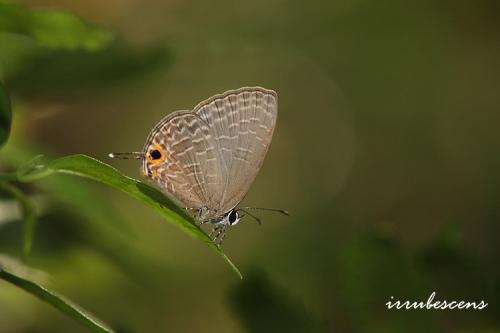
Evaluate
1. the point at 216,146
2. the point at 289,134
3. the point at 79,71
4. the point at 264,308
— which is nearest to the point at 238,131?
the point at 216,146

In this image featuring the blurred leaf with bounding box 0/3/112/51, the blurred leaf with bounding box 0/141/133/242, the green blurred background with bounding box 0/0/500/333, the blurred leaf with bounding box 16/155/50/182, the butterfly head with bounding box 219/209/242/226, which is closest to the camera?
the blurred leaf with bounding box 16/155/50/182

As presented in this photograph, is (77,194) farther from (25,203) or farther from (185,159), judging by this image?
(185,159)

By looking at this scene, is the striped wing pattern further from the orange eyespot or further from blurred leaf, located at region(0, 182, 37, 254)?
blurred leaf, located at region(0, 182, 37, 254)

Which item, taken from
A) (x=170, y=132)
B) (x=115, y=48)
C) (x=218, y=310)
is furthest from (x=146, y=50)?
(x=218, y=310)

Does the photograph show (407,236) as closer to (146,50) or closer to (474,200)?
(474,200)

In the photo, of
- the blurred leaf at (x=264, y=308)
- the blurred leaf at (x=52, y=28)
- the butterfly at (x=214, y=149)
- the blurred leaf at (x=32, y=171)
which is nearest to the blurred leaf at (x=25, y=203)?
the blurred leaf at (x=32, y=171)

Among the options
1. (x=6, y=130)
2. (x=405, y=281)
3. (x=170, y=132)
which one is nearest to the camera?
(x=6, y=130)

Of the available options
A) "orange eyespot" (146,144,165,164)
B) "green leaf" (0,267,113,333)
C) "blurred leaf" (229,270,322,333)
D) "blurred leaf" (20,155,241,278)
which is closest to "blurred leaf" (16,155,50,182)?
"blurred leaf" (20,155,241,278)
